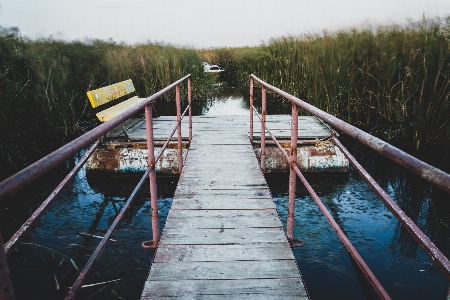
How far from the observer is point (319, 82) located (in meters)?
7.28

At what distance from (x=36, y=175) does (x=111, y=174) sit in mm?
4018

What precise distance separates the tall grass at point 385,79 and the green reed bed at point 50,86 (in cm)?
385

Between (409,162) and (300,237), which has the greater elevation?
(409,162)

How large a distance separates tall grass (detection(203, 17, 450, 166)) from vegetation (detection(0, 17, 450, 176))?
0.02 metres

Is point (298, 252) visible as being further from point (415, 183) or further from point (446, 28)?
point (446, 28)

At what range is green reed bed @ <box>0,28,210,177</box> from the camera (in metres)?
5.10

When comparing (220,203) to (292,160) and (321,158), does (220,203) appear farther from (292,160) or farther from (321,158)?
(321,158)

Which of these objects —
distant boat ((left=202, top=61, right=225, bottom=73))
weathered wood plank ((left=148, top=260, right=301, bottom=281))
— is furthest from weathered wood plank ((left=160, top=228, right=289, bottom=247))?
distant boat ((left=202, top=61, right=225, bottom=73))

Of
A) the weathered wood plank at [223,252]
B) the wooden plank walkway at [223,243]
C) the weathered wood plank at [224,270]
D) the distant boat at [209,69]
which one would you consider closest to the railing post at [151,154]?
the wooden plank walkway at [223,243]

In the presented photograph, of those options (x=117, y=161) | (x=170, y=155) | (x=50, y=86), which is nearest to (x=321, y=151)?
(x=170, y=155)

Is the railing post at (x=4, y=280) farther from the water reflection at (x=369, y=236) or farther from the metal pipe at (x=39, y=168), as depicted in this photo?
the water reflection at (x=369, y=236)

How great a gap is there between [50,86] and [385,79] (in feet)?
19.6

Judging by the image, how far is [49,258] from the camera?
10.3 feet

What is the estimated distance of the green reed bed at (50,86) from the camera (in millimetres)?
5098
